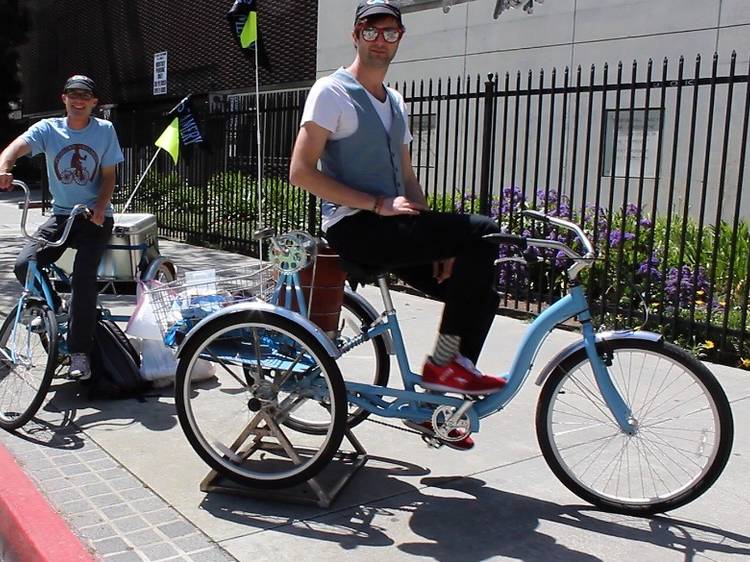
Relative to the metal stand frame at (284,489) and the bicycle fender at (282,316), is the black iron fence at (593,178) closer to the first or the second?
the bicycle fender at (282,316)

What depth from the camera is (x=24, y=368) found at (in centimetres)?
482

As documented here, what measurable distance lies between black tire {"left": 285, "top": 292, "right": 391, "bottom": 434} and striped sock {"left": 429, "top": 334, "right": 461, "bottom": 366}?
60cm

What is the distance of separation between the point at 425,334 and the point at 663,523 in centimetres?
360

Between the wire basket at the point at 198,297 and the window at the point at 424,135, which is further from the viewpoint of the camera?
the window at the point at 424,135

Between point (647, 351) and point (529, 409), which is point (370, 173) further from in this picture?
point (529, 409)

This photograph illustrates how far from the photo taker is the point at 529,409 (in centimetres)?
515

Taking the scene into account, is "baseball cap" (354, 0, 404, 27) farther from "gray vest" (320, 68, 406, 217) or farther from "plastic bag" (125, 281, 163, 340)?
"plastic bag" (125, 281, 163, 340)

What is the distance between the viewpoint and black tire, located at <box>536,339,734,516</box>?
11.4 feet

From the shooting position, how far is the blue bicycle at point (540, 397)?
3.54 metres

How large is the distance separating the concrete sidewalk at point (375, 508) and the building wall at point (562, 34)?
21.4 feet

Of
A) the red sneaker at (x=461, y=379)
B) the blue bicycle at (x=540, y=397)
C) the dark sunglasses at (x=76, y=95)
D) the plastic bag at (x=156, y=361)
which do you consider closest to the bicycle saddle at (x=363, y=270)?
the blue bicycle at (x=540, y=397)

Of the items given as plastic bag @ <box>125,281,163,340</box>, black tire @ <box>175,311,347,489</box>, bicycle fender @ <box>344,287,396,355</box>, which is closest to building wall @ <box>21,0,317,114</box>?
plastic bag @ <box>125,281,163,340</box>

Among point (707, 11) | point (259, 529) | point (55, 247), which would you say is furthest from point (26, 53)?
point (259, 529)

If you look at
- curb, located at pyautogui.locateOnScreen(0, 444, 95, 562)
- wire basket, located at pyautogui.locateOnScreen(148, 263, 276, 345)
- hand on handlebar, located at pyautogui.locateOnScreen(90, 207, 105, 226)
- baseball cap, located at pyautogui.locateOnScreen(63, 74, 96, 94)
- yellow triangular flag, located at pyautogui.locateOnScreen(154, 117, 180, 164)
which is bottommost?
curb, located at pyautogui.locateOnScreen(0, 444, 95, 562)
